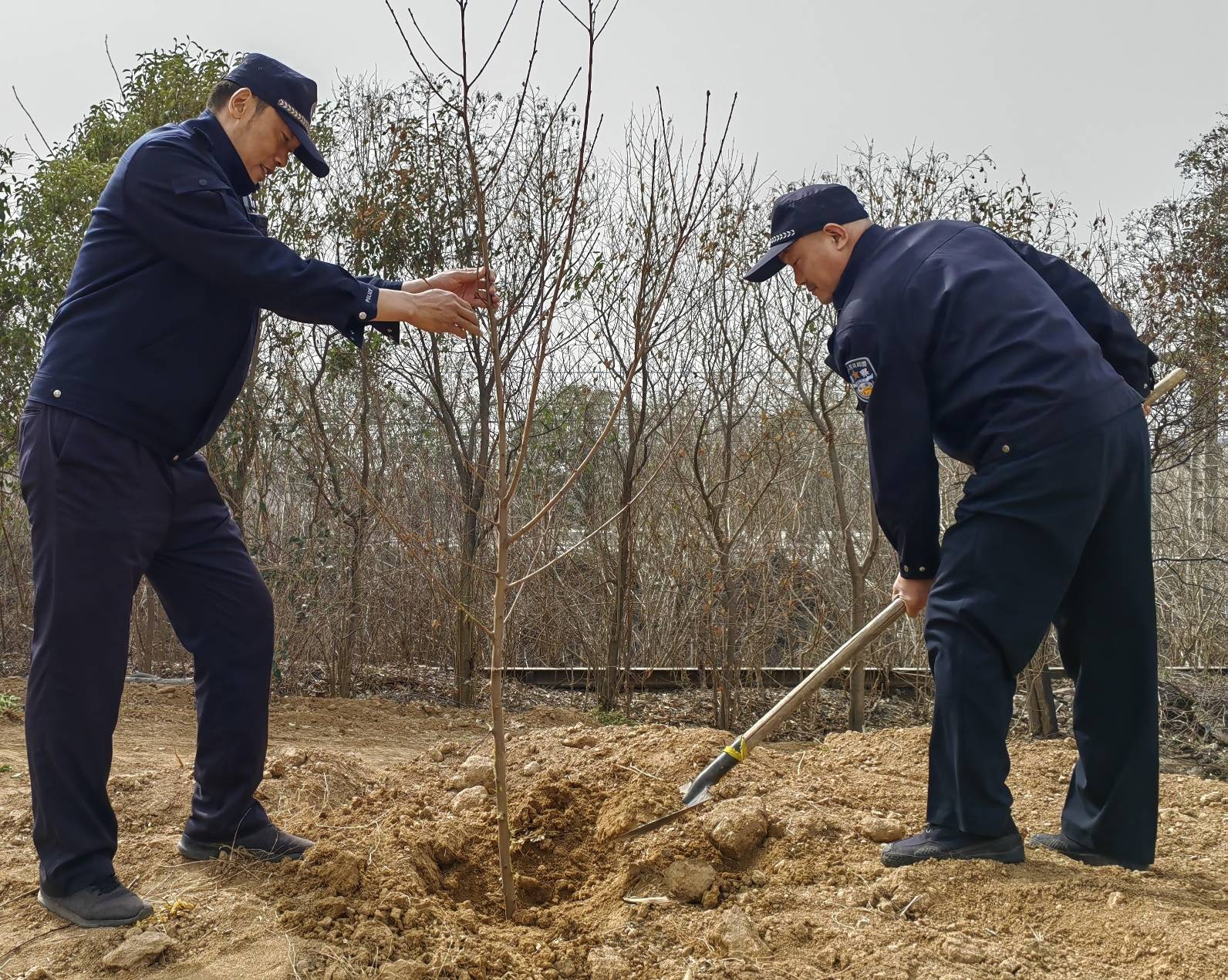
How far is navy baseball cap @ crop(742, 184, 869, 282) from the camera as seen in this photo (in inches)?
114

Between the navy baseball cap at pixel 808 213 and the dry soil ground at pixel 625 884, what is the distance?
5.43 ft

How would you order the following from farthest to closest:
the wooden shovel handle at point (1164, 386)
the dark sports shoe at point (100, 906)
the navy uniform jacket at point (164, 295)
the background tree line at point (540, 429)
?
the background tree line at point (540, 429) < the wooden shovel handle at point (1164, 386) < the navy uniform jacket at point (164, 295) < the dark sports shoe at point (100, 906)

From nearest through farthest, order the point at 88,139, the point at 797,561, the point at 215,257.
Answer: the point at 215,257 → the point at 797,561 → the point at 88,139

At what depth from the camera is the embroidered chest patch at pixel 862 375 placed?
102 inches

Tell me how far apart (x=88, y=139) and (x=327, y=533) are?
3700 mm

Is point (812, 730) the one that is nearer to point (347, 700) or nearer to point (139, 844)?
point (347, 700)

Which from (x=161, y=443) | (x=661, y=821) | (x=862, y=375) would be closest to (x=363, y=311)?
(x=161, y=443)

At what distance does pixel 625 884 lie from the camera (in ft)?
8.76

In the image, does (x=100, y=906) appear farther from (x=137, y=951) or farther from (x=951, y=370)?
(x=951, y=370)

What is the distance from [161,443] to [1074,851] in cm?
265

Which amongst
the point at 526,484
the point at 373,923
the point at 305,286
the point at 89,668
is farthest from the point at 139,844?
the point at 526,484

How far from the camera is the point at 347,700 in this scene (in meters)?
7.11

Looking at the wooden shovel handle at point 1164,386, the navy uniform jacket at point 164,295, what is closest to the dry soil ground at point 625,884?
the navy uniform jacket at point 164,295

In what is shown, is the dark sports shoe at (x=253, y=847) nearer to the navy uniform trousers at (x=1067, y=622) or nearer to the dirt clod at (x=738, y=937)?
the dirt clod at (x=738, y=937)
